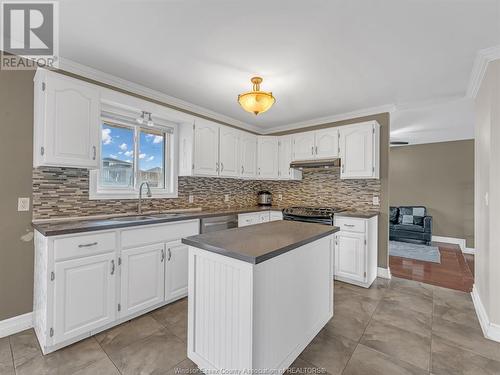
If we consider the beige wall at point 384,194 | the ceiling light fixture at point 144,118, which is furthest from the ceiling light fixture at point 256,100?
the beige wall at point 384,194

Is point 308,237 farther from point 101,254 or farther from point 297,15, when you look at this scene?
point 101,254

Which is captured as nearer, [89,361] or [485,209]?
[89,361]

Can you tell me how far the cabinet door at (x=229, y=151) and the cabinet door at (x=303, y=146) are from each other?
3.23ft

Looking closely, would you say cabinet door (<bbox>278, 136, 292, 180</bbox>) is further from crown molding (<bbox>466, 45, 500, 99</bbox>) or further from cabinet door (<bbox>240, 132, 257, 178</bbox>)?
crown molding (<bbox>466, 45, 500, 99</bbox>)

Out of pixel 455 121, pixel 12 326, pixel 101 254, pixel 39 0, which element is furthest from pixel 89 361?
pixel 455 121

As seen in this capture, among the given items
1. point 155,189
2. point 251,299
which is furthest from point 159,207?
point 251,299

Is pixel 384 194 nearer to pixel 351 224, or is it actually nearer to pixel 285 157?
pixel 351 224

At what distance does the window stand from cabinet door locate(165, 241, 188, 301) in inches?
33.3

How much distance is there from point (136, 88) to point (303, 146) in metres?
2.58

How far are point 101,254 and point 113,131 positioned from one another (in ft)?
4.90

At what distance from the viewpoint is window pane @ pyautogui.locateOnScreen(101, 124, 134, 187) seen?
281cm

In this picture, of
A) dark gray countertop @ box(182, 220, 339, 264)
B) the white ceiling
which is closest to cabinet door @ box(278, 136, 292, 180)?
the white ceiling

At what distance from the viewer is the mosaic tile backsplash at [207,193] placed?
2314mm

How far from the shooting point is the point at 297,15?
5.63 ft
